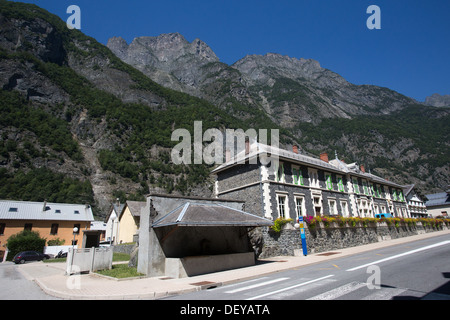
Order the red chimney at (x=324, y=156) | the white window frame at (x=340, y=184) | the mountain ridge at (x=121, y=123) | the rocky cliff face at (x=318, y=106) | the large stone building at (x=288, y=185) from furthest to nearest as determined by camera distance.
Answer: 1. the rocky cliff face at (x=318, y=106)
2. the mountain ridge at (x=121, y=123)
3. the red chimney at (x=324, y=156)
4. the white window frame at (x=340, y=184)
5. the large stone building at (x=288, y=185)

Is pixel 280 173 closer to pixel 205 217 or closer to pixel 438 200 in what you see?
pixel 205 217

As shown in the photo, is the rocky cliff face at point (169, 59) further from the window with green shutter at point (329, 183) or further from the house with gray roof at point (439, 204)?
the window with green shutter at point (329, 183)

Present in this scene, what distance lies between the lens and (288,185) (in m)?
21.4

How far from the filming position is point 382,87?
183500 mm

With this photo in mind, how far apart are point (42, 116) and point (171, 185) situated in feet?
159

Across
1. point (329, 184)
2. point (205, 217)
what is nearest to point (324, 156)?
point (329, 184)

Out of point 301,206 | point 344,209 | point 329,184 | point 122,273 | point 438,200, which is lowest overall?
point 122,273

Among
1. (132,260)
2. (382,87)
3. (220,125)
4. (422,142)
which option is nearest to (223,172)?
(132,260)

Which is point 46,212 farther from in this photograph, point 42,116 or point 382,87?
point 382,87

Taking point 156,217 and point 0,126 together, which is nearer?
point 156,217

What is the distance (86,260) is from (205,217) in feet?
26.4

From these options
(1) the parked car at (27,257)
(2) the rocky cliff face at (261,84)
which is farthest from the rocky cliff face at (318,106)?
(1) the parked car at (27,257)

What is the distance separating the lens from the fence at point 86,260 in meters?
13.7

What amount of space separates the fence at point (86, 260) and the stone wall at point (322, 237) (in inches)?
385
